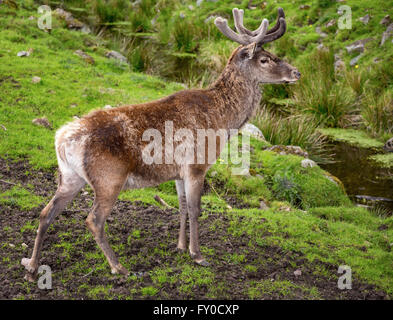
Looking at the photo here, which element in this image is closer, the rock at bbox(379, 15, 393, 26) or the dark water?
the dark water

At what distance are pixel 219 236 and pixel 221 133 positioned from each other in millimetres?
1458

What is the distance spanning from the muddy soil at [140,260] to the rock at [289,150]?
3267mm

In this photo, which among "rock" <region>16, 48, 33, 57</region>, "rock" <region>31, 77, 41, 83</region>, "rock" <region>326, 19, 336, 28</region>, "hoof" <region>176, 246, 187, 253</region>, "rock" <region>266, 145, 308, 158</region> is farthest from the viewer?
"rock" <region>326, 19, 336, 28</region>

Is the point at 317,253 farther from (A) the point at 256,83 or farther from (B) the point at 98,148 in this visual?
(B) the point at 98,148

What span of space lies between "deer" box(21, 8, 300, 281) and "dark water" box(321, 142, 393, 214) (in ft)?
13.6

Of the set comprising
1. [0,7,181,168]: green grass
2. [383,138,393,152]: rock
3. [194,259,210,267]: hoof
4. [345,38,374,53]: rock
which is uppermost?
[345,38,374,53]: rock

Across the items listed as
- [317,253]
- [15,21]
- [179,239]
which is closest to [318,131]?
[317,253]

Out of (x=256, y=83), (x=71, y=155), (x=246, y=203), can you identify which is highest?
(x=256, y=83)

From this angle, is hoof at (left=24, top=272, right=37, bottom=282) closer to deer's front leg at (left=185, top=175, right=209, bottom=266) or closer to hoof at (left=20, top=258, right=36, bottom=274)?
hoof at (left=20, top=258, right=36, bottom=274)

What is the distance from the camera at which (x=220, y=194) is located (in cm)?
812

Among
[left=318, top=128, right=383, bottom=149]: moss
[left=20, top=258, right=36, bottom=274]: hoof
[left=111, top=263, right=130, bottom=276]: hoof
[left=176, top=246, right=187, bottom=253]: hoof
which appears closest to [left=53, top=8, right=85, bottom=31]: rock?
[left=318, top=128, right=383, bottom=149]: moss

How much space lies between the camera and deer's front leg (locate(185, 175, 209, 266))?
5.45 m

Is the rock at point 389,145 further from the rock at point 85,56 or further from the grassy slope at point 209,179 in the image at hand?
the rock at point 85,56

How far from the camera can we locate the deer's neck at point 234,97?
589cm
